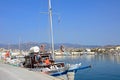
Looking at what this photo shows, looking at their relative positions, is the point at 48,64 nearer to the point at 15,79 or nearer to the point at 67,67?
the point at 67,67

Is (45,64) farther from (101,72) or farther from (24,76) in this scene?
(101,72)

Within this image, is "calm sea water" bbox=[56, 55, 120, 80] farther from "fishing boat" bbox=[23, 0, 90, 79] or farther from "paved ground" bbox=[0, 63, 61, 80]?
"paved ground" bbox=[0, 63, 61, 80]

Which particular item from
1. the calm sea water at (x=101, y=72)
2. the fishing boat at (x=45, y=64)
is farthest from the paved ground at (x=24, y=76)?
the calm sea water at (x=101, y=72)

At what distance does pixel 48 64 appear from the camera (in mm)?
34531

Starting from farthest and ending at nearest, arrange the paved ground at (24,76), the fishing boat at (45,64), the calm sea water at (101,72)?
1. the calm sea water at (101,72)
2. the fishing boat at (45,64)
3. the paved ground at (24,76)

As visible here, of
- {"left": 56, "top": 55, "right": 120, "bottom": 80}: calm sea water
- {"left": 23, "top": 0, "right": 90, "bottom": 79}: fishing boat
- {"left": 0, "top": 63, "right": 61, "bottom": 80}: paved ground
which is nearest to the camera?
{"left": 0, "top": 63, "right": 61, "bottom": 80}: paved ground

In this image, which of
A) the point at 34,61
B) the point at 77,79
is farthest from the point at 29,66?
the point at 77,79

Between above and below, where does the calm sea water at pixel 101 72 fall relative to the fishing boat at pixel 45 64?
below

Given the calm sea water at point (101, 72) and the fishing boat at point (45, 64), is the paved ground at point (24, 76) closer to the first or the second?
the fishing boat at point (45, 64)

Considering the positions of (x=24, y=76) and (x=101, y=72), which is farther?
(x=101, y=72)

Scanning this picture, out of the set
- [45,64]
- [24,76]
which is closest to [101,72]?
[45,64]

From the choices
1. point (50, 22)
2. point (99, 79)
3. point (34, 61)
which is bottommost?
point (99, 79)

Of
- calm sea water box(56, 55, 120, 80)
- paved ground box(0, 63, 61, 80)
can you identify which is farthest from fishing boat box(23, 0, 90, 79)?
calm sea water box(56, 55, 120, 80)

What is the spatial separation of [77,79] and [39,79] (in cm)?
2605
